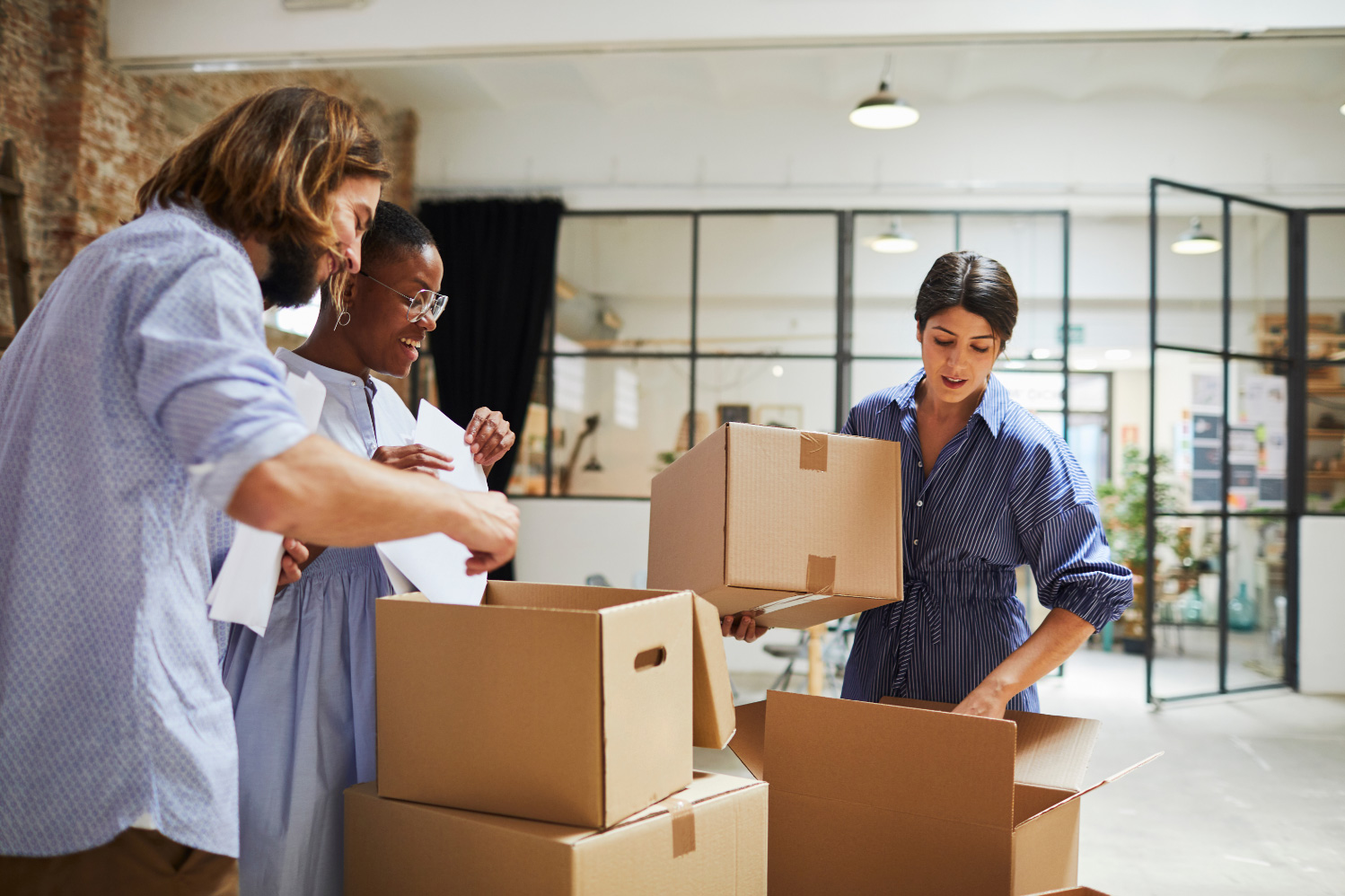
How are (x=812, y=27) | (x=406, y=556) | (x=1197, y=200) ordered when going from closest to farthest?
(x=406, y=556)
(x=812, y=27)
(x=1197, y=200)

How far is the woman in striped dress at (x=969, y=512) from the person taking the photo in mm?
1562

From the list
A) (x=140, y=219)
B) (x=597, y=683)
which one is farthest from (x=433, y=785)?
(x=140, y=219)

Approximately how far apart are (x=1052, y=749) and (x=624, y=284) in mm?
5776

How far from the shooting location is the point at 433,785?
1125mm

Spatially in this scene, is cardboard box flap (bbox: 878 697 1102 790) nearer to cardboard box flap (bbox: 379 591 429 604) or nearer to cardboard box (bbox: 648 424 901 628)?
cardboard box (bbox: 648 424 901 628)

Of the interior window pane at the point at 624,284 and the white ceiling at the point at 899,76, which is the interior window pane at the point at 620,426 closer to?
the interior window pane at the point at 624,284

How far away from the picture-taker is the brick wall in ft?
13.4

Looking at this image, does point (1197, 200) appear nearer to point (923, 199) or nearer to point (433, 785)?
point (923, 199)

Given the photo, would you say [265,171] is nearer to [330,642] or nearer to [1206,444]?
[330,642]

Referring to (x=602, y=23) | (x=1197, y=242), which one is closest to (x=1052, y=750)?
(x=602, y=23)

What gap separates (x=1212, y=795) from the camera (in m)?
3.92

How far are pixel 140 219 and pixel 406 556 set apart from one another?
1.66 ft

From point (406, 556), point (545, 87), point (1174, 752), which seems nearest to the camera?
point (406, 556)

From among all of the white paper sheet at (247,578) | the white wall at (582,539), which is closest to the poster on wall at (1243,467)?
the white wall at (582,539)
